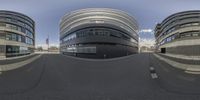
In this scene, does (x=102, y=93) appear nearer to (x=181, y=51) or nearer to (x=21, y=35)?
(x=181, y=51)

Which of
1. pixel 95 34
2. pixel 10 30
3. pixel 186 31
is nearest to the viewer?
pixel 186 31

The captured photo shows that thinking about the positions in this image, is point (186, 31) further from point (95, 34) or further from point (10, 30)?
point (95, 34)

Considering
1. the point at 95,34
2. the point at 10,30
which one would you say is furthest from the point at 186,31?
the point at 95,34

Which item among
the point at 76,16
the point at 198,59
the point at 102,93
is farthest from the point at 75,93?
the point at 76,16

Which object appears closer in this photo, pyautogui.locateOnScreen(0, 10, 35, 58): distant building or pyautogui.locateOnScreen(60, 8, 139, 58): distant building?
pyautogui.locateOnScreen(0, 10, 35, 58): distant building

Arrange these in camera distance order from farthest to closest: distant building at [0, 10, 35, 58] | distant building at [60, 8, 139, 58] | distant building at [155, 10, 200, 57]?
distant building at [60, 8, 139, 58] < distant building at [0, 10, 35, 58] < distant building at [155, 10, 200, 57]

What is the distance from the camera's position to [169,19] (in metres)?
13.7

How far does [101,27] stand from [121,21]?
52.7ft

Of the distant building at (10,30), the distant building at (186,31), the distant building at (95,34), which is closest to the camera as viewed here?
the distant building at (186,31)

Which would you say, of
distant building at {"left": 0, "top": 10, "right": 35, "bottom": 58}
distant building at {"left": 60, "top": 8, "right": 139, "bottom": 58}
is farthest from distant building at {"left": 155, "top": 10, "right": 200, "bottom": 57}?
distant building at {"left": 60, "top": 8, "right": 139, "bottom": 58}

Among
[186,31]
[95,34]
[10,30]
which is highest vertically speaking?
[95,34]

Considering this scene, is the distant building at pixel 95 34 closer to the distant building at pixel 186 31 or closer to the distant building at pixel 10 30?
the distant building at pixel 10 30

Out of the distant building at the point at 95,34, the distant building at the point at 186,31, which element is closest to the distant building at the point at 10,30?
the distant building at the point at 186,31

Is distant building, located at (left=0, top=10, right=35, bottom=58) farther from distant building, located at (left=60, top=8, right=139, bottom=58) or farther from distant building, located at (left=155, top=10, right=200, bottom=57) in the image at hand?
distant building, located at (left=60, top=8, right=139, bottom=58)
